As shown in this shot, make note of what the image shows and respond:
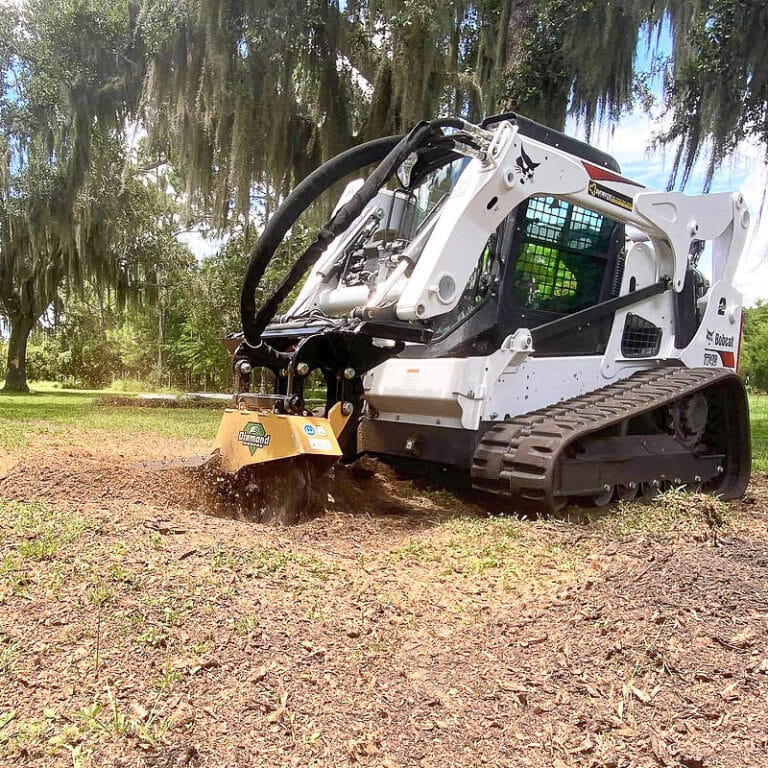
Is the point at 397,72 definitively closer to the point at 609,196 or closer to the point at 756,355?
the point at 609,196

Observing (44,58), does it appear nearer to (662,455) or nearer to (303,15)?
(303,15)

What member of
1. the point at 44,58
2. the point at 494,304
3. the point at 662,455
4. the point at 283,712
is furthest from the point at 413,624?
the point at 44,58

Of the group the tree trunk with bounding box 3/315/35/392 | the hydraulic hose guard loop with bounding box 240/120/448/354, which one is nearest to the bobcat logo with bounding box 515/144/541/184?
the hydraulic hose guard loop with bounding box 240/120/448/354

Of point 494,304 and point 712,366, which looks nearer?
point 494,304

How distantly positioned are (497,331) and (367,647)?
296 cm

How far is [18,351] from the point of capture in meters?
22.3

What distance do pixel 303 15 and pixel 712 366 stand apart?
7737 mm

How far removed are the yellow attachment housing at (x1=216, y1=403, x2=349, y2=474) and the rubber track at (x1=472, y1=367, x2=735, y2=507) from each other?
1.03 metres

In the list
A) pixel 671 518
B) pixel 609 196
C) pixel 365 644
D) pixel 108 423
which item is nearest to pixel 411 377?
pixel 671 518

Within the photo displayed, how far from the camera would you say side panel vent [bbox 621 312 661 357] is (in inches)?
237

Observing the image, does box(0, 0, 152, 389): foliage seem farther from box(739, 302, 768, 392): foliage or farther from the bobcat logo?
box(739, 302, 768, 392): foliage

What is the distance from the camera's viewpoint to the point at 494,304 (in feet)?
17.2

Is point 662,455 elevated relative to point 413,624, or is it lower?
elevated

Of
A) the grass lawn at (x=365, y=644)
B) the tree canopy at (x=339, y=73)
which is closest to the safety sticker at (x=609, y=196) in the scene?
the grass lawn at (x=365, y=644)
